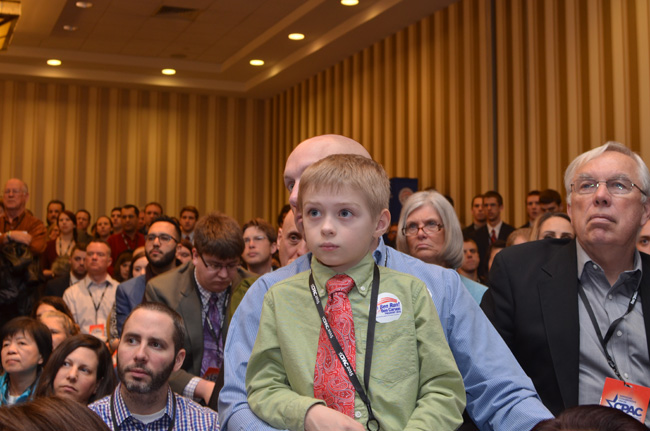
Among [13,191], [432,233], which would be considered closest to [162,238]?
[432,233]

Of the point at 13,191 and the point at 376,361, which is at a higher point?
the point at 13,191

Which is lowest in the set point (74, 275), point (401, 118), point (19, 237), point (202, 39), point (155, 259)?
point (74, 275)

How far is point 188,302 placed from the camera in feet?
12.7

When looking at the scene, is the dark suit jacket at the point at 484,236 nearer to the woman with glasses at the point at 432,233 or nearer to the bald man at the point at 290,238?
the woman with glasses at the point at 432,233

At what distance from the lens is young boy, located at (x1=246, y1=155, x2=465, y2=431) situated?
4.69 ft

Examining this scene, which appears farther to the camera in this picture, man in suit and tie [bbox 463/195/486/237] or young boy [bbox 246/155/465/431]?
man in suit and tie [bbox 463/195/486/237]

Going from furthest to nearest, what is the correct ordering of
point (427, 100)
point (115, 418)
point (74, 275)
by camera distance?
1. point (427, 100)
2. point (74, 275)
3. point (115, 418)

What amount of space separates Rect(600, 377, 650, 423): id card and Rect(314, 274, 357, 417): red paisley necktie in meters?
1.05

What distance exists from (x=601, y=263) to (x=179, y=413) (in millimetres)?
1790

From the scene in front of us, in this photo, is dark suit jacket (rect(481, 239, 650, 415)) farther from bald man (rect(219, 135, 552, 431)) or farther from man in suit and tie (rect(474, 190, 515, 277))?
man in suit and tie (rect(474, 190, 515, 277))

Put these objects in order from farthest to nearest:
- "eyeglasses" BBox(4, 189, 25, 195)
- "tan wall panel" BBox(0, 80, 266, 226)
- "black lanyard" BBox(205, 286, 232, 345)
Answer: "tan wall panel" BBox(0, 80, 266, 226) < "eyeglasses" BBox(4, 189, 25, 195) < "black lanyard" BBox(205, 286, 232, 345)

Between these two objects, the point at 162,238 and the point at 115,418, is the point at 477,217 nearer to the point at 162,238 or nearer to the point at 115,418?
the point at 162,238

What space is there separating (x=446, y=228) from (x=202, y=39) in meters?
8.12

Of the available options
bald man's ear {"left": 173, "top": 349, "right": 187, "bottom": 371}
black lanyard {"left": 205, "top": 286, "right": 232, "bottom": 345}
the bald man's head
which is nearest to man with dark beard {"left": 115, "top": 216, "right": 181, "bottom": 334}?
black lanyard {"left": 205, "top": 286, "right": 232, "bottom": 345}
